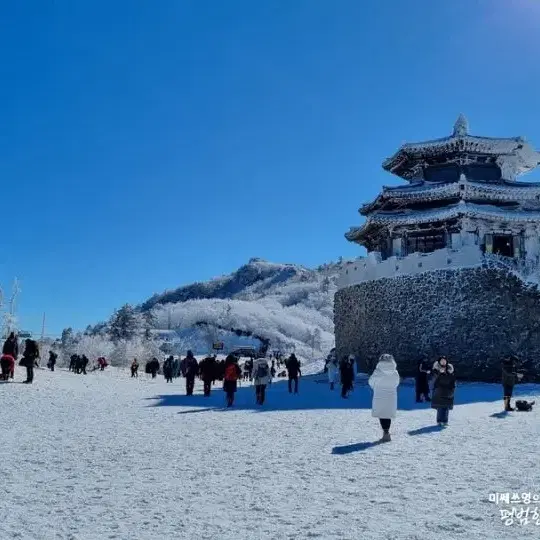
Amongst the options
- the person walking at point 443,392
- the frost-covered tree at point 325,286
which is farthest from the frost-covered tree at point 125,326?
the frost-covered tree at point 325,286

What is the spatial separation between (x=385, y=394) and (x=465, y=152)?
20.4m

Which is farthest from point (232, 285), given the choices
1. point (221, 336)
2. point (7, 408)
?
point (7, 408)

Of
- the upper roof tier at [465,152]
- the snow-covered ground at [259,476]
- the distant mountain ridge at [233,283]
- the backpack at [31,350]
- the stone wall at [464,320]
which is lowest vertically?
the snow-covered ground at [259,476]

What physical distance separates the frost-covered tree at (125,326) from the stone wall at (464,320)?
4411 cm

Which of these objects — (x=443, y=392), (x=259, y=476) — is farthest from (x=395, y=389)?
(x=259, y=476)

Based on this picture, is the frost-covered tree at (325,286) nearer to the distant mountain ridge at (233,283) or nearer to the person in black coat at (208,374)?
the distant mountain ridge at (233,283)

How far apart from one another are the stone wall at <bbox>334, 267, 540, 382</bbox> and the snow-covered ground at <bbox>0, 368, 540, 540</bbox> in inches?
390

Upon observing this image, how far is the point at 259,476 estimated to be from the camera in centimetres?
677

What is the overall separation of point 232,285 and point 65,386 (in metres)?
164

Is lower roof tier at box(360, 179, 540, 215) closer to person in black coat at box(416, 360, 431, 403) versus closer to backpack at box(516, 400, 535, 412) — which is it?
person in black coat at box(416, 360, 431, 403)

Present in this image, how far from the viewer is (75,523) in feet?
16.5

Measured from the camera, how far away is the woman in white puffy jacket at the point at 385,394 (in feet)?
31.1

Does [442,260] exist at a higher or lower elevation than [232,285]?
lower

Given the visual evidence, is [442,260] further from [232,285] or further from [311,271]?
Answer: [232,285]
